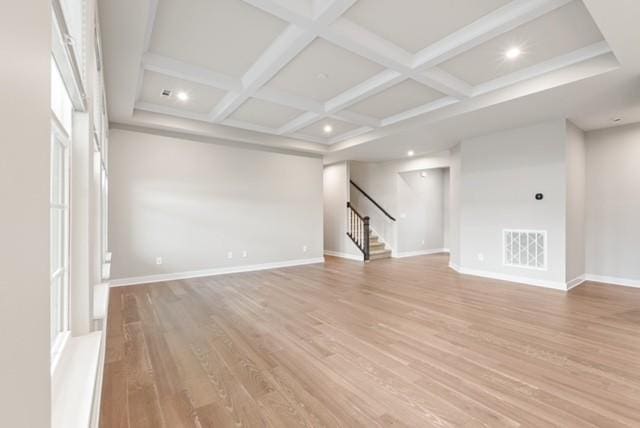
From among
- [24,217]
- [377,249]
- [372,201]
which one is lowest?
[377,249]

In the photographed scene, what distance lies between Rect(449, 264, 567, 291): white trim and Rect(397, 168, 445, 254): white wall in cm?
241

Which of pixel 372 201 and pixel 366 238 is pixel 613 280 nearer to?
pixel 366 238

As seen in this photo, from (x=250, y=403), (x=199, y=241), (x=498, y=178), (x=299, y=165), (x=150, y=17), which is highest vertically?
(x=150, y=17)

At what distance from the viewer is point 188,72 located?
11.8 ft

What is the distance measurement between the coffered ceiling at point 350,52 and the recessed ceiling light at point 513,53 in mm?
51

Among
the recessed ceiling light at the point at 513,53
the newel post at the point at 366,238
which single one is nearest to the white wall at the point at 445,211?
the newel post at the point at 366,238

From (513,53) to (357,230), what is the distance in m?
5.71

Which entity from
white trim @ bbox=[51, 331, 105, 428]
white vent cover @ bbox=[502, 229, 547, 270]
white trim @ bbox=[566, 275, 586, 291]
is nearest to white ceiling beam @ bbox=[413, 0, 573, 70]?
white vent cover @ bbox=[502, 229, 547, 270]

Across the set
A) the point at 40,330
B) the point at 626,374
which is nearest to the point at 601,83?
the point at 626,374

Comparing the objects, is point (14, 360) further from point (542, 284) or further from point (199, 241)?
point (542, 284)

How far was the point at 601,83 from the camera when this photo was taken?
3.40 metres

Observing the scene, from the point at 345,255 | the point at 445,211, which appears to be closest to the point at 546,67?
the point at 345,255

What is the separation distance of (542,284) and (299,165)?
5.32 m

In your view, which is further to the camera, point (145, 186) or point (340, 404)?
point (145, 186)
